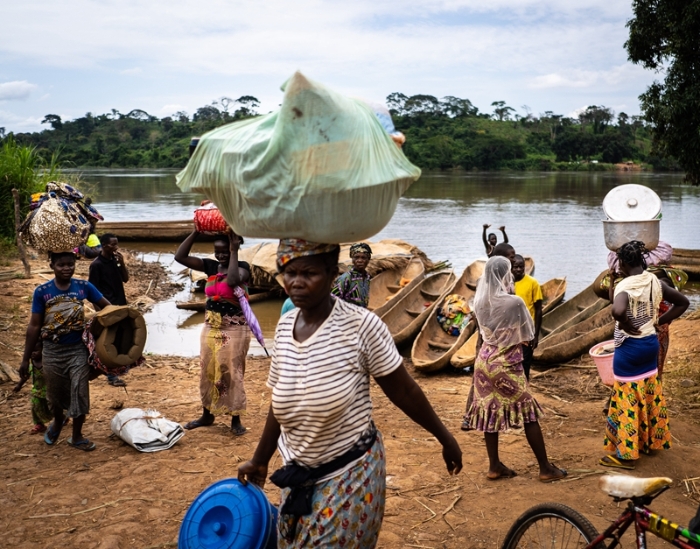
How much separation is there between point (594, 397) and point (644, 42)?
21.6 feet

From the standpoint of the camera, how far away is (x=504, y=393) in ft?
14.7

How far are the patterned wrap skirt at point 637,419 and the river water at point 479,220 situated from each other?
582cm

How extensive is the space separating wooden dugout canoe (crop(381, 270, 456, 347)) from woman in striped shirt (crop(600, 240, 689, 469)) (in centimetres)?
447

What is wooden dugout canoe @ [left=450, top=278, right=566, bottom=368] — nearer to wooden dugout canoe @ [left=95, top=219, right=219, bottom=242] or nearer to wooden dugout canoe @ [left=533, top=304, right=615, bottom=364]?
wooden dugout canoe @ [left=533, top=304, right=615, bottom=364]

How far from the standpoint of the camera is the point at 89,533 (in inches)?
149

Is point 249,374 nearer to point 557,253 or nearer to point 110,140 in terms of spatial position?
point 557,253

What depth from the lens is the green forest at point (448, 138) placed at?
6388 cm

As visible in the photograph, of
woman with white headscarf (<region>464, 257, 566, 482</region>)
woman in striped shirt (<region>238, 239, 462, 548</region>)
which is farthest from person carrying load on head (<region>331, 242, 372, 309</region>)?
woman in striped shirt (<region>238, 239, 462, 548</region>)

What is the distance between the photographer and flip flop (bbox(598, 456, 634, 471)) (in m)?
4.73

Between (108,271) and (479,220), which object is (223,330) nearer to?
(108,271)

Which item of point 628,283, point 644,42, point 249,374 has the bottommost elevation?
point 249,374

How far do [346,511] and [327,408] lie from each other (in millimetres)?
351

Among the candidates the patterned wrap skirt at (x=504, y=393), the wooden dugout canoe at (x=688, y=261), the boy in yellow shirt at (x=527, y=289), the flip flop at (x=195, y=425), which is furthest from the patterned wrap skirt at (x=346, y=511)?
the wooden dugout canoe at (x=688, y=261)

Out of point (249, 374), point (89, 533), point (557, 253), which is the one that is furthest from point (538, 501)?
point (557, 253)
